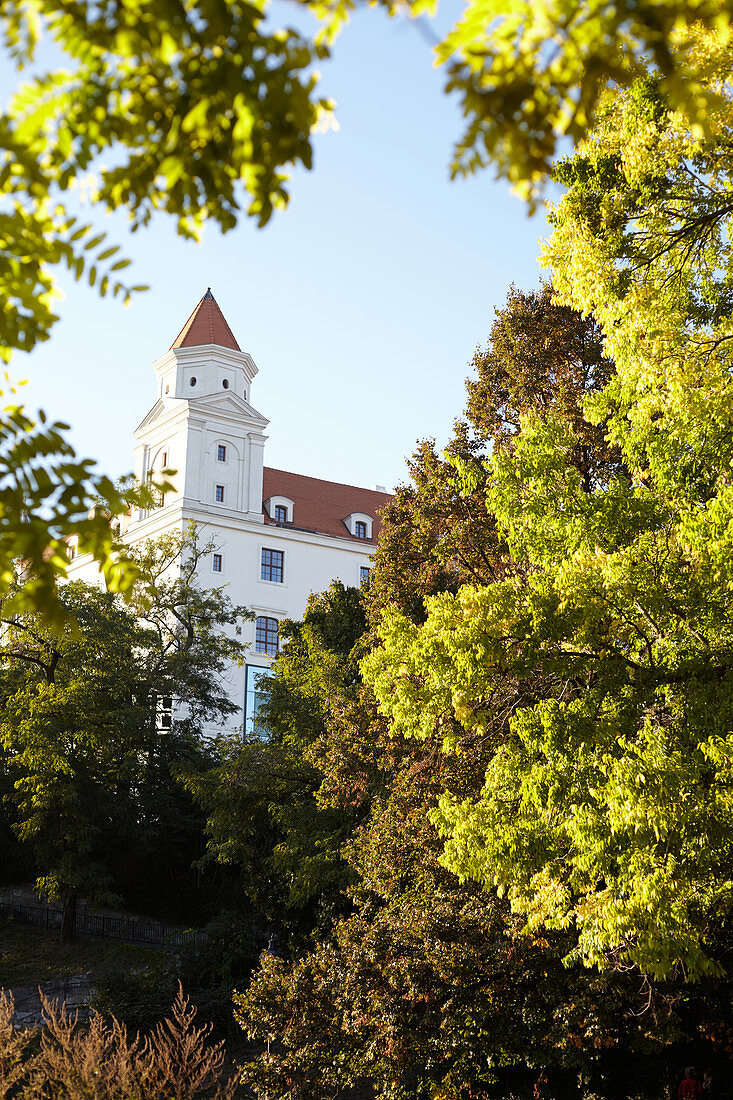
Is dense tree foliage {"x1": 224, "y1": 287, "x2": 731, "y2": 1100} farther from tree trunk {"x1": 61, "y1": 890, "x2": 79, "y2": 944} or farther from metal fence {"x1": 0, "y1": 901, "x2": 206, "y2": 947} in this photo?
metal fence {"x1": 0, "y1": 901, "x2": 206, "y2": 947}

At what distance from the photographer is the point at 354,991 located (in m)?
14.3

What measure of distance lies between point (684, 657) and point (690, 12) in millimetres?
7529

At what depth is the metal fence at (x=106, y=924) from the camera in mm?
29125

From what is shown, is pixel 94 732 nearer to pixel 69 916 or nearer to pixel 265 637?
pixel 69 916

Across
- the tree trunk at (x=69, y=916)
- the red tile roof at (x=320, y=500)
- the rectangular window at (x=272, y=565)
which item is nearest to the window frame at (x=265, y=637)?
the rectangular window at (x=272, y=565)

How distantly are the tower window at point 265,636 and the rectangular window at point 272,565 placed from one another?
2.27 m

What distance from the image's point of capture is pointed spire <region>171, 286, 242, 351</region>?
5294 centimetres

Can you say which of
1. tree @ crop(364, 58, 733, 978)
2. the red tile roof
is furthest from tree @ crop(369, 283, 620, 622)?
the red tile roof

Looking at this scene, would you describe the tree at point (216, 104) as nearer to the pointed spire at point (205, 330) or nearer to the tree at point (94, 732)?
the tree at point (94, 732)

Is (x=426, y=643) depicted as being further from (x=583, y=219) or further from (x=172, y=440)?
(x=172, y=440)

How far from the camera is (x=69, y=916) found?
28.1 m

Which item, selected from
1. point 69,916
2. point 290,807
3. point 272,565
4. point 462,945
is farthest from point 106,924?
point 272,565

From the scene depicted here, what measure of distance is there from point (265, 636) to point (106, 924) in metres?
22.9

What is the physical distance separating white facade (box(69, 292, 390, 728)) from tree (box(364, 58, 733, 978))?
126 feet
